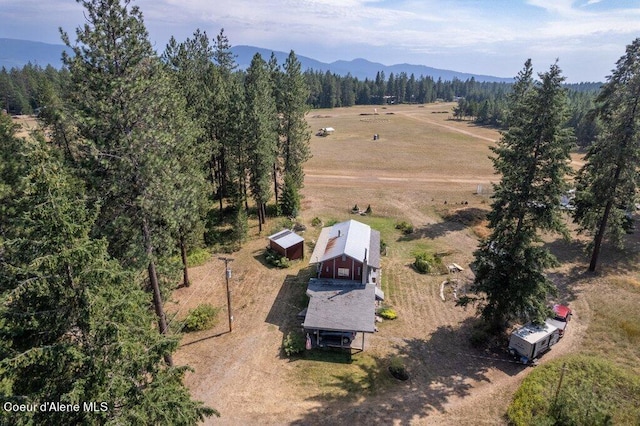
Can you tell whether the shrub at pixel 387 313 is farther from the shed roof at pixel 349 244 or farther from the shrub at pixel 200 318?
the shrub at pixel 200 318

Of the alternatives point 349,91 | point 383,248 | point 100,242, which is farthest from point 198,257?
point 349,91

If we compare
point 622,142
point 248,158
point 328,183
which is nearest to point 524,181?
point 622,142

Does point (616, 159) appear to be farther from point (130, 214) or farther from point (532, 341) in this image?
point (130, 214)

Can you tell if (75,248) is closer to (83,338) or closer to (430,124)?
(83,338)

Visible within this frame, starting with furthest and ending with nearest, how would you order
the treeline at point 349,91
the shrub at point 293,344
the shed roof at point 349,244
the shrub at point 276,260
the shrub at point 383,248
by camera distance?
the treeline at point 349,91, the shrub at point 383,248, the shrub at point 276,260, the shed roof at point 349,244, the shrub at point 293,344

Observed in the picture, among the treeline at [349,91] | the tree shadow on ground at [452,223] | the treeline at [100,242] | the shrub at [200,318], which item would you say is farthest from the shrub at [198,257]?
the treeline at [349,91]

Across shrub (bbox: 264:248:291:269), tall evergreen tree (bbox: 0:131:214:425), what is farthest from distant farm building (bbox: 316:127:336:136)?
tall evergreen tree (bbox: 0:131:214:425)
